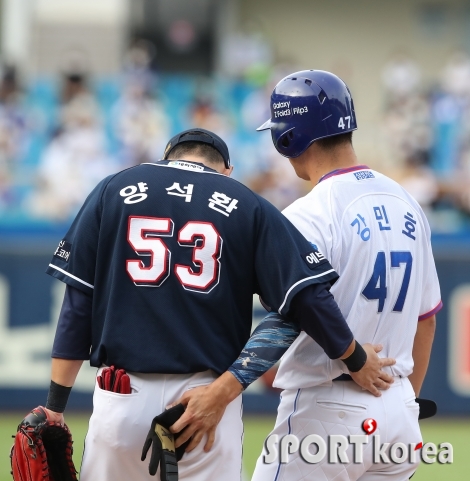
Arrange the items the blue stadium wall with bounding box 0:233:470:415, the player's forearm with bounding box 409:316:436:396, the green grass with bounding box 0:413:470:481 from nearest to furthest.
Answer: the player's forearm with bounding box 409:316:436:396
the green grass with bounding box 0:413:470:481
the blue stadium wall with bounding box 0:233:470:415

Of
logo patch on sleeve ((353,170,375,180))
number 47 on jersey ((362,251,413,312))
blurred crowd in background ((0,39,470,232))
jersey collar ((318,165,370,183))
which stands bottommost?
number 47 on jersey ((362,251,413,312))

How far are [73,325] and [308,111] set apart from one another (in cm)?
129

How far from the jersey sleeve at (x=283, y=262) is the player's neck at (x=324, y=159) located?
1.27 feet

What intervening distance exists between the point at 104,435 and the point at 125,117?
11.6m

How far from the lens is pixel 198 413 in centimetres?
328

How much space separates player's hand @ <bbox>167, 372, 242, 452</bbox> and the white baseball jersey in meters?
0.35

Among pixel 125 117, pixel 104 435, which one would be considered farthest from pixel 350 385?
pixel 125 117

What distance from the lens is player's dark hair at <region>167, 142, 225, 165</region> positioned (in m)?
3.57

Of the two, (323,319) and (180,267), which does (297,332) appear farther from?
(180,267)

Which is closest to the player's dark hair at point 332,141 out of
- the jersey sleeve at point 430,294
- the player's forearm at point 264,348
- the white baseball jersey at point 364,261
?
the white baseball jersey at point 364,261

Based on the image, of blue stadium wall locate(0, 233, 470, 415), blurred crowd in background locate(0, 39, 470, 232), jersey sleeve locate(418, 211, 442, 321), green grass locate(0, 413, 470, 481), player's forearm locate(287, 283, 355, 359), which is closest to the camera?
player's forearm locate(287, 283, 355, 359)

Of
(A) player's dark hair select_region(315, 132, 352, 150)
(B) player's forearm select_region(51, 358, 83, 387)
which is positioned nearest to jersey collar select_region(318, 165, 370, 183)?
(A) player's dark hair select_region(315, 132, 352, 150)

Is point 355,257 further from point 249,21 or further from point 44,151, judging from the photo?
point 249,21

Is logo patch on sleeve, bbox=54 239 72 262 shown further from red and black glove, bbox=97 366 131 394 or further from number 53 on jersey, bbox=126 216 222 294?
red and black glove, bbox=97 366 131 394
